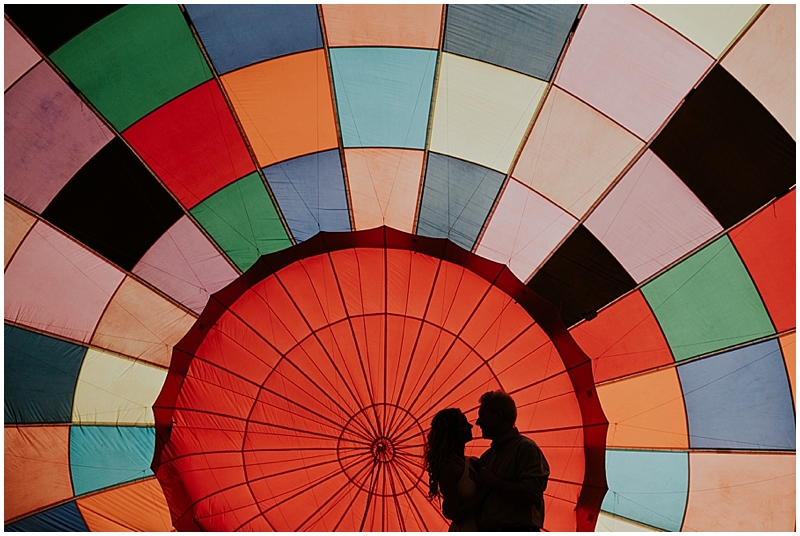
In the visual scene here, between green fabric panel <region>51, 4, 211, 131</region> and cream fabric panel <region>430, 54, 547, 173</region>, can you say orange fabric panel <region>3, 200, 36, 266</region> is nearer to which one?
green fabric panel <region>51, 4, 211, 131</region>

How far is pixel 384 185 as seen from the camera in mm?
3826

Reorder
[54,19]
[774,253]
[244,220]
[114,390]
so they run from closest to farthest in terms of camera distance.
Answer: [54,19] → [774,253] → [244,220] → [114,390]

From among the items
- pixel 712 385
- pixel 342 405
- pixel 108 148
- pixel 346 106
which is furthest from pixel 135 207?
pixel 712 385

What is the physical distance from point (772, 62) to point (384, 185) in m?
2.01

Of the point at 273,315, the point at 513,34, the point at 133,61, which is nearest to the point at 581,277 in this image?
the point at 513,34

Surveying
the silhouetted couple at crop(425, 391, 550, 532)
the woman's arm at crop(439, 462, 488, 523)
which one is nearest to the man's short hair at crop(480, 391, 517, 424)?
the silhouetted couple at crop(425, 391, 550, 532)

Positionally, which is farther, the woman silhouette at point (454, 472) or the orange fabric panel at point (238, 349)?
the orange fabric panel at point (238, 349)

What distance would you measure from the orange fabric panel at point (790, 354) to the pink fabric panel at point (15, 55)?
4090 millimetres

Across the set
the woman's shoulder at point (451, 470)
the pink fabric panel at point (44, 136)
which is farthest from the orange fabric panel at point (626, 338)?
the pink fabric panel at point (44, 136)

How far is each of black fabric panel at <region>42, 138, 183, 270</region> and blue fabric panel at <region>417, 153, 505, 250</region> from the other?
53.7 inches

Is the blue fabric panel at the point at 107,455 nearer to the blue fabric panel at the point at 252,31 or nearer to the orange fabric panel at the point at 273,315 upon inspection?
the orange fabric panel at the point at 273,315

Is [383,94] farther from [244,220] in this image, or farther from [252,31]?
[244,220]

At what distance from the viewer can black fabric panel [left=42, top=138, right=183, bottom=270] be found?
12.2 feet

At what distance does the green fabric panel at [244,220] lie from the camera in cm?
383
